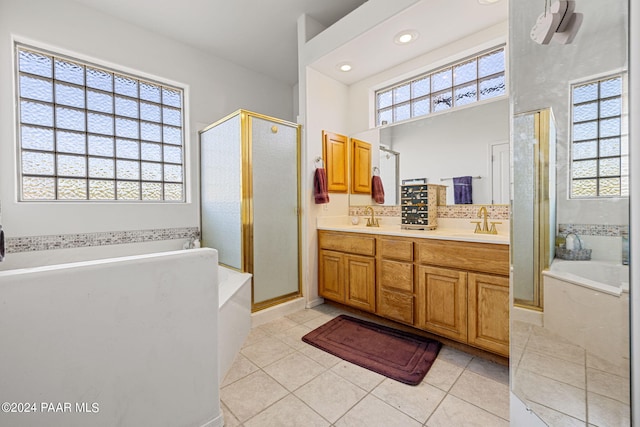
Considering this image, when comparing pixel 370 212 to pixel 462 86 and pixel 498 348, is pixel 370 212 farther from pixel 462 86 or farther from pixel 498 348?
pixel 498 348

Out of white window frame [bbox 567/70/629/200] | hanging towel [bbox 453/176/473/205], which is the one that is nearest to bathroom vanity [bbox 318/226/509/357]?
hanging towel [bbox 453/176/473/205]

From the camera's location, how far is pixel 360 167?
311 cm

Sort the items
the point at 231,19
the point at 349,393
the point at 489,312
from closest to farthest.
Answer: the point at 349,393, the point at 489,312, the point at 231,19

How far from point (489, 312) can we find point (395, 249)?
2.50 feet

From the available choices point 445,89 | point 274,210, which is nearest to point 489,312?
point 274,210

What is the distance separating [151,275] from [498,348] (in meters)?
1.99

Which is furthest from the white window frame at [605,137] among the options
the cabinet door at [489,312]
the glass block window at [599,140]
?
the cabinet door at [489,312]

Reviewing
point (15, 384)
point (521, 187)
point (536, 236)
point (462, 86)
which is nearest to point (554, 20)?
point (521, 187)

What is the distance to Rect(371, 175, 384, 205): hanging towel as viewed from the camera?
294 centimetres

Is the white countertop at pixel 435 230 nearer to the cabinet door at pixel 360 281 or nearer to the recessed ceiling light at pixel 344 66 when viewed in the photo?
the cabinet door at pixel 360 281

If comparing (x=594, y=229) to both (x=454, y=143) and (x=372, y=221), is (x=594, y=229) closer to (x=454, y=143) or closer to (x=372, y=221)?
(x=454, y=143)

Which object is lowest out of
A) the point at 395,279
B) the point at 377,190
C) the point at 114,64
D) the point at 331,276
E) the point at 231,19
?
the point at 331,276

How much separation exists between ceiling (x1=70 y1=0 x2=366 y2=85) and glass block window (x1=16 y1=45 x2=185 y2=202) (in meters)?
0.58

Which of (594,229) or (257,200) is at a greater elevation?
(257,200)
